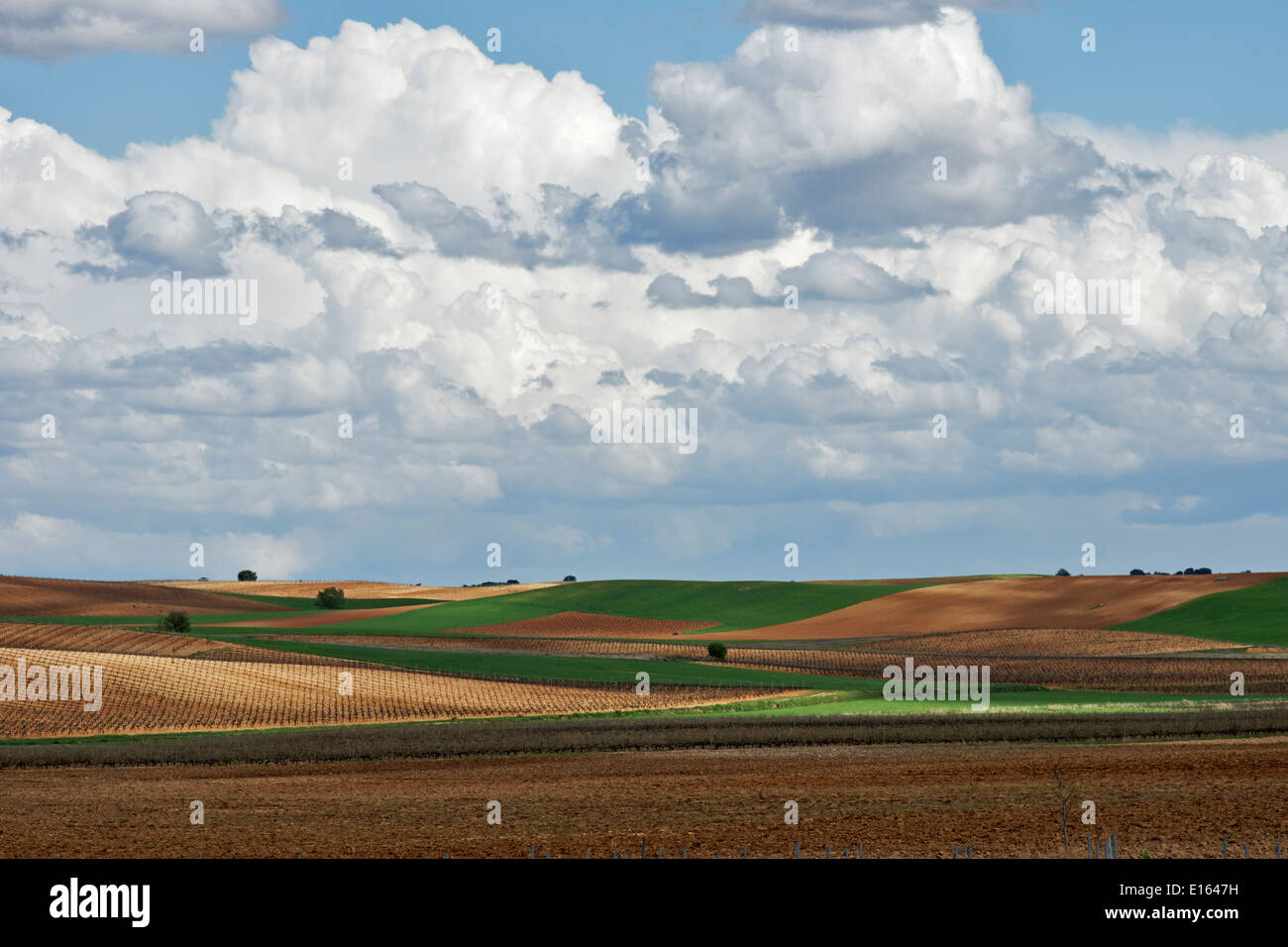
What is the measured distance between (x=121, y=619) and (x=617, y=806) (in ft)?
313

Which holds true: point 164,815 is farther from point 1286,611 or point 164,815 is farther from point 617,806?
point 1286,611

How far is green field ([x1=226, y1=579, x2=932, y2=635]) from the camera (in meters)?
140

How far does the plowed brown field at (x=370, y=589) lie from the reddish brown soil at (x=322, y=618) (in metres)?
21.5

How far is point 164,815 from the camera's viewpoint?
105ft

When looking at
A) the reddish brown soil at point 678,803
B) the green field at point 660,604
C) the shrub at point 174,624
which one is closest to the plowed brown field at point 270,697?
the reddish brown soil at point 678,803

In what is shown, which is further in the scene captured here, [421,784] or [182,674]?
[182,674]

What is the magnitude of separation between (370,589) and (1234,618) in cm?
11227

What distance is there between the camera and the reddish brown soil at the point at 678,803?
25859 mm

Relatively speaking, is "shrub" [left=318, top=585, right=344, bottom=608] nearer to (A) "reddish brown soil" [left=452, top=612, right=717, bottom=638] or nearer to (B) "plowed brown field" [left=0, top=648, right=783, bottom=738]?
(A) "reddish brown soil" [left=452, top=612, right=717, bottom=638]

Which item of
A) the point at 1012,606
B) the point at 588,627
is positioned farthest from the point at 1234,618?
the point at 588,627

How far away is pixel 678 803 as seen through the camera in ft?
108

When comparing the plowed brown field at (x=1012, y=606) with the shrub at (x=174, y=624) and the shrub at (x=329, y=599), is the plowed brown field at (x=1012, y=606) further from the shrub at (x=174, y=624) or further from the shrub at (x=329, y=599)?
the shrub at (x=329, y=599)

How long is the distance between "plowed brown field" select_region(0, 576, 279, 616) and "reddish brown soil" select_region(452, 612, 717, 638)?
31.3 metres
